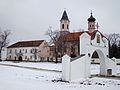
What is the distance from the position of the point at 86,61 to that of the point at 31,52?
63834mm

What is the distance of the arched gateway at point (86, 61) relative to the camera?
21.2m

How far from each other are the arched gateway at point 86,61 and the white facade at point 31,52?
2029 inches

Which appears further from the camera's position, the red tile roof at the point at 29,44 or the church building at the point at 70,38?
the red tile roof at the point at 29,44

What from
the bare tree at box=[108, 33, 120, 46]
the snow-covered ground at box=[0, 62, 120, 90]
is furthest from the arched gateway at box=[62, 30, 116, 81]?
the bare tree at box=[108, 33, 120, 46]

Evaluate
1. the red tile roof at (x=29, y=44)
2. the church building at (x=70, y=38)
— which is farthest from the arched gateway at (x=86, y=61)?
the red tile roof at (x=29, y=44)

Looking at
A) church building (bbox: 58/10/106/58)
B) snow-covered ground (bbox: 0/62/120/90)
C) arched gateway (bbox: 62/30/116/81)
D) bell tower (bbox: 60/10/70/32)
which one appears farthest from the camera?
bell tower (bbox: 60/10/70/32)

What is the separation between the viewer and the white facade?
83.2 m

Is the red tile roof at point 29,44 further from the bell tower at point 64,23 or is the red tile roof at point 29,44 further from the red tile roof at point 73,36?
the red tile roof at point 73,36

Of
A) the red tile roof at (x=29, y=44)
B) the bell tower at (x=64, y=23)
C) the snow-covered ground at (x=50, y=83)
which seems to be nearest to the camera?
the snow-covered ground at (x=50, y=83)

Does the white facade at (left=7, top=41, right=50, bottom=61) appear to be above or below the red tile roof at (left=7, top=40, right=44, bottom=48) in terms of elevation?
below

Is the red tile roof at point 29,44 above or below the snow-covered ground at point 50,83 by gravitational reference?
above

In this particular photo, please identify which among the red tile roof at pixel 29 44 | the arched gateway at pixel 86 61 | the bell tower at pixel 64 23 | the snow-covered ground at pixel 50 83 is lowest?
the snow-covered ground at pixel 50 83

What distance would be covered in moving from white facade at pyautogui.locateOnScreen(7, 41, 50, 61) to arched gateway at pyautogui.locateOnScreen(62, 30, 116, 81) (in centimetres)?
5155

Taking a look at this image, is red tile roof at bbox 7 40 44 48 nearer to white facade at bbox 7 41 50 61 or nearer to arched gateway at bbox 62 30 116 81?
white facade at bbox 7 41 50 61
